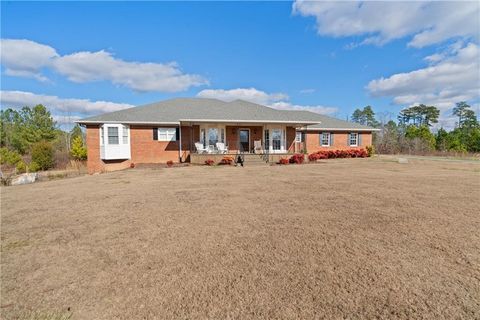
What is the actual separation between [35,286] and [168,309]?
179cm

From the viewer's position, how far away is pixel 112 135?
60.0ft

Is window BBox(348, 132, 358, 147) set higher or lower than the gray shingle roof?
lower

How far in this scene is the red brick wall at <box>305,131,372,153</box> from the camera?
80.2 ft

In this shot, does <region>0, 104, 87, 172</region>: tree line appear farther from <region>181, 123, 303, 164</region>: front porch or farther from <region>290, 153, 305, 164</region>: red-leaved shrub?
<region>290, 153, 305, 164</region>: red-leaved shrub

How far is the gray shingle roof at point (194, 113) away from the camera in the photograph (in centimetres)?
1909

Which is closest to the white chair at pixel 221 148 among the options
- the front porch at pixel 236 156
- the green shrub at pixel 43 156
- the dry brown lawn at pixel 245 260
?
the front porch at pixel 236 156

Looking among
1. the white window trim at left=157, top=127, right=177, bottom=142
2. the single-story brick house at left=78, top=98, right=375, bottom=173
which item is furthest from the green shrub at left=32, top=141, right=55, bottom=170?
the white window trim at left=157, top=127, right=177, bottom=142

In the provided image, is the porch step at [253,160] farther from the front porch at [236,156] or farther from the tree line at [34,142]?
the tree line at [34,142]

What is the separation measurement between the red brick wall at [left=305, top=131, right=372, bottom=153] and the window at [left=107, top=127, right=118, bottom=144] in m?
16.1

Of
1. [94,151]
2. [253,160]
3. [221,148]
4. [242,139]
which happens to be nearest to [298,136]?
[242,139]

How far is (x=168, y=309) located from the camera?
2629 millimetres

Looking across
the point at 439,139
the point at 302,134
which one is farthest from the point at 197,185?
the point at 439,139

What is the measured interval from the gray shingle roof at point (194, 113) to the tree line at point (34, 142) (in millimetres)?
8945

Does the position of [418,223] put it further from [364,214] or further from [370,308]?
[370,308]
